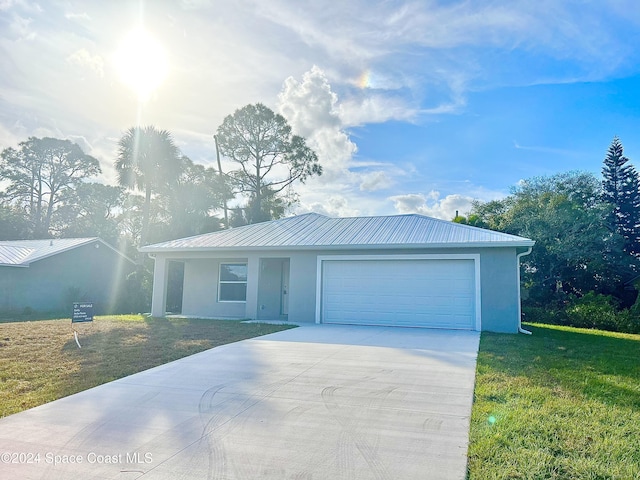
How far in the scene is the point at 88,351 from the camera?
789 centimetres

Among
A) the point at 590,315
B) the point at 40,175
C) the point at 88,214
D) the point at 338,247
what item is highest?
the point at 40,175

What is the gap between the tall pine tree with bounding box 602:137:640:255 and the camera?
83.0ft

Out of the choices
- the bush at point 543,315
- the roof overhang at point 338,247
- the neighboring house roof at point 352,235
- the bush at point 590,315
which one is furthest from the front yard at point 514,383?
the bush at point 543,315

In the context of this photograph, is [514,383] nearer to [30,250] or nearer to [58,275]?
[58,275]

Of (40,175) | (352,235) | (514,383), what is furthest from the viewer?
(40,175)

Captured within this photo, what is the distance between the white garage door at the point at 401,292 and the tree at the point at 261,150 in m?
17.1

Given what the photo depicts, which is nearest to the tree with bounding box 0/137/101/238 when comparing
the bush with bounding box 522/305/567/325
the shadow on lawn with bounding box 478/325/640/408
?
the bush with bounding box 522/305/567/325

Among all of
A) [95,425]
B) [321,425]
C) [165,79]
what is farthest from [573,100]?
[95,425]

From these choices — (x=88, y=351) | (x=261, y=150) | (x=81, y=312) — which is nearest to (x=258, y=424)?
(x=88, y=351)

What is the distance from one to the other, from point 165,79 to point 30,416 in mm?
9991

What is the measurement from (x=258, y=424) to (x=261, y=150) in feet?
86.8

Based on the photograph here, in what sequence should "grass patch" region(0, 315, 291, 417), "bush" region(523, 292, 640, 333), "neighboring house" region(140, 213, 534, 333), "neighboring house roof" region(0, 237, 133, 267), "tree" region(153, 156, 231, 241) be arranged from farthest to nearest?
"tree" region(153, 156, 231, 241)
"neighboring house roof" region(0, 237, 133, 267)
"bush" region(523, 292, 640, 333)
"neighboring house" region(140, 213, 534, 333)
"grass patch" region(0, 315, 291, 417)

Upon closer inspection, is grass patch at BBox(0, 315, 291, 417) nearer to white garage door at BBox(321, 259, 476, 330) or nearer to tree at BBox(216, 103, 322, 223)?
white garage door at BBox(321, 259, 476, 330)

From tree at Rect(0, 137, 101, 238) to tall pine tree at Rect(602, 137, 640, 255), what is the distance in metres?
40.4
